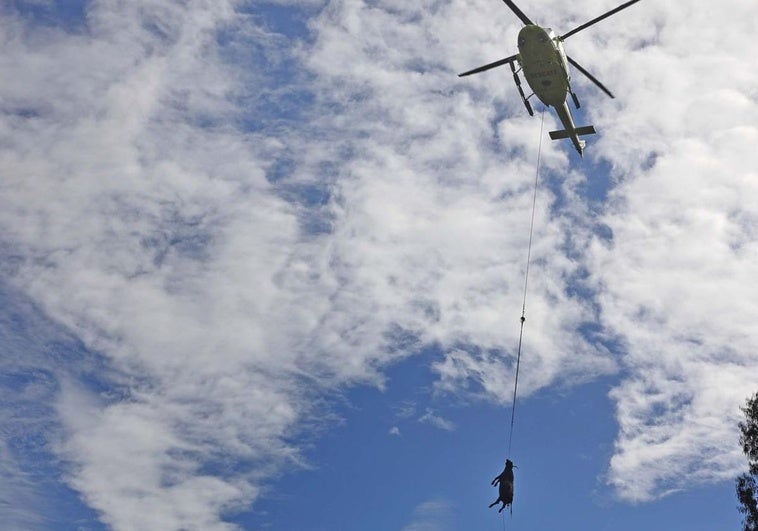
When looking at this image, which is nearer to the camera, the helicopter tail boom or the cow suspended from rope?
the cow suspended from rope

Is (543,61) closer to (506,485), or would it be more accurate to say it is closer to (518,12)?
(518,12)

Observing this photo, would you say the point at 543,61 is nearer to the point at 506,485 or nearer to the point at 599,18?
the point at 599,18

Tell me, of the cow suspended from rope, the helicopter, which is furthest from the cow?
the helicopter

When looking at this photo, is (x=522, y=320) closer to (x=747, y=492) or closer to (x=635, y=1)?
(x=635, y=1)

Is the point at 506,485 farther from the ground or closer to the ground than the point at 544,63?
closer to the ground

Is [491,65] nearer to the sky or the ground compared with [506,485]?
nearer to the sky

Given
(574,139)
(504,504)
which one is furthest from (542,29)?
(504,504)

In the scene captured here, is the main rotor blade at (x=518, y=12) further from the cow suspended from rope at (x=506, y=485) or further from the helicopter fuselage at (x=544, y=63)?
the cow suspended from rope at (x=506, y=485)

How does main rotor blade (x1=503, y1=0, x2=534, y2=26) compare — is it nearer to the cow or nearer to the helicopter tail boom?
the helicopter tail boom

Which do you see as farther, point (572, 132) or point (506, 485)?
point (572, 132)

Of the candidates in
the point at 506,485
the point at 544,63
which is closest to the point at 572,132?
the point at 544,63

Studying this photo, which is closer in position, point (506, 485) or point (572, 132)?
point (506, 485)

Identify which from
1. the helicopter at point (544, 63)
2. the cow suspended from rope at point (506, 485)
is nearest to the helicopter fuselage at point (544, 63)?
the helicopter at point (544, 63)

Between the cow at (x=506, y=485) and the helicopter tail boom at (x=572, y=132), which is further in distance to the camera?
the helicopter tail boom at (x=572, y=132)
